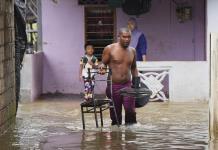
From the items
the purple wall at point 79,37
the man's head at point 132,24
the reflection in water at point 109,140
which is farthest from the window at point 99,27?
the reflection in water at point 109,140

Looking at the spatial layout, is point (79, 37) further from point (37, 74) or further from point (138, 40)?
point (138, 40)

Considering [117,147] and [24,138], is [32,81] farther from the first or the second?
[117,147]

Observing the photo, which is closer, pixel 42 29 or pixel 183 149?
pixel 183 149

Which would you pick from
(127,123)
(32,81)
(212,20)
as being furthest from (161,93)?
(127,123)

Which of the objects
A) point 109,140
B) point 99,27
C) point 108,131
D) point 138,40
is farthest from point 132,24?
point 109,140

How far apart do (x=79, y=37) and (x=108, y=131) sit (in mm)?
6431

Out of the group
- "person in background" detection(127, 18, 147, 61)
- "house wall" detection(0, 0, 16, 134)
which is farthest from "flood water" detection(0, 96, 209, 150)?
"person in background" detection(127, 18, 147, 61)

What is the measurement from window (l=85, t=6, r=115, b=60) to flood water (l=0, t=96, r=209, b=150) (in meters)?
2.85

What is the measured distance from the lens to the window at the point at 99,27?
1553cm

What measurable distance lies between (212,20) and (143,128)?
14.5 ft

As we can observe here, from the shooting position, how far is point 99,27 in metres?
15.6

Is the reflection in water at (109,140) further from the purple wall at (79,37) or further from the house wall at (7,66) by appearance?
the purple wall at (79,37)

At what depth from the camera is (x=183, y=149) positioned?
8.02 metres

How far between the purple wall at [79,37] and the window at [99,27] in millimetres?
157
